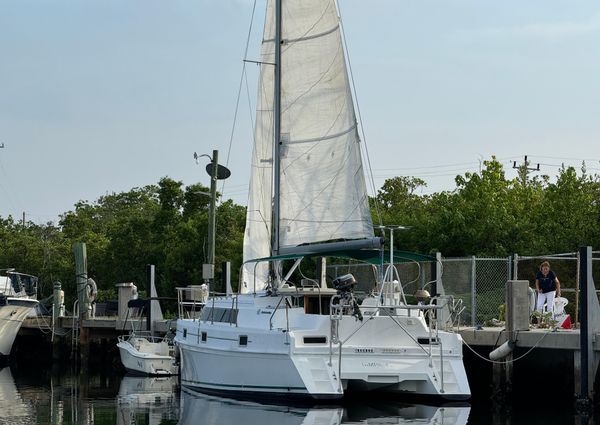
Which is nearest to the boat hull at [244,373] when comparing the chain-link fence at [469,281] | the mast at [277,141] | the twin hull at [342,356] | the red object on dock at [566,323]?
the twin hull at [342,356]

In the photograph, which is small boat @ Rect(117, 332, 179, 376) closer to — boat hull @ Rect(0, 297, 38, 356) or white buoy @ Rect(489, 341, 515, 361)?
boat hull @ Rect(0, 297, 38, 356)

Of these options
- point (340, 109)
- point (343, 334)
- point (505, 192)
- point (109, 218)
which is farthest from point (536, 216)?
point (109, 218)

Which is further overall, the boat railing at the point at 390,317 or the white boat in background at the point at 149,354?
the white boat in background at the point at 149,354

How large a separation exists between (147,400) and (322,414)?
25.4 feet

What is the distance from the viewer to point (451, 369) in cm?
2662

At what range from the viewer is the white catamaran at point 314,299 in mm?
26188

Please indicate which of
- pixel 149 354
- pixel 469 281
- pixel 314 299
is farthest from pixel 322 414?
pixel 149 354

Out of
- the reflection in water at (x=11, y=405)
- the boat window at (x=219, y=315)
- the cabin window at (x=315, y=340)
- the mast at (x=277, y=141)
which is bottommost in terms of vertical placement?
the reflection in water at (x=11, y=405)

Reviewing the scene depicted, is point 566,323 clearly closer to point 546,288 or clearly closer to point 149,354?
point 546,288

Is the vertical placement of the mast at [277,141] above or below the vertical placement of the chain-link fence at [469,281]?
above

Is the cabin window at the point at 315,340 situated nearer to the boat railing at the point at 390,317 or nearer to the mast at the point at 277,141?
the boat railing at the point at 390,317

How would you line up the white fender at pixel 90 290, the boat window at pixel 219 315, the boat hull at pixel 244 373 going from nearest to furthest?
1. the boat hull at pixel 244 373
2. the boat window at pixel 219 315
3. the white fender at pixel 90 290

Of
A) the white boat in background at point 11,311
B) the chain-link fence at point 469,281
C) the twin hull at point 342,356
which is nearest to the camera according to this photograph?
the twin hull at point 342,356

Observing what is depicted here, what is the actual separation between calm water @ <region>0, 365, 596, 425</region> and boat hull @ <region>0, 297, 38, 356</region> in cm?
1182
